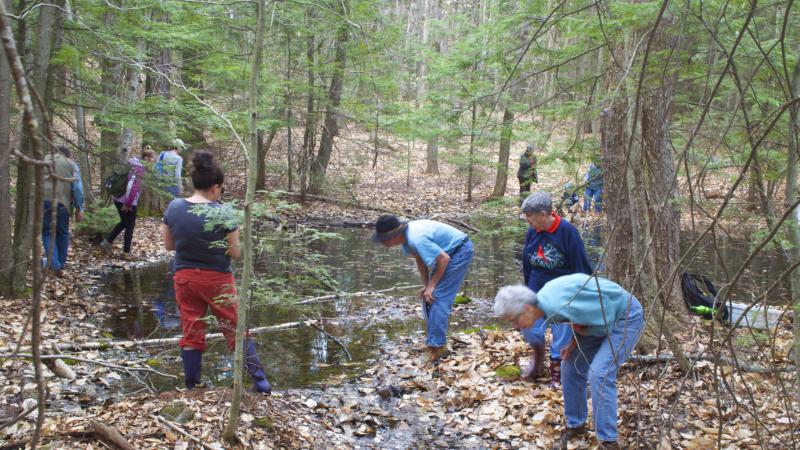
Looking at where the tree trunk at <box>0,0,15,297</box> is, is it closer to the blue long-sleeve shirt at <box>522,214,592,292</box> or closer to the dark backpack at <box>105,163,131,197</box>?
the dark backpack at <box>105,163,131,197</box>

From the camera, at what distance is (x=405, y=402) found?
5711 millimetres

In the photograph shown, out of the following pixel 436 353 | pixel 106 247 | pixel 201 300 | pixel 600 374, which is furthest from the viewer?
pixel 106 247

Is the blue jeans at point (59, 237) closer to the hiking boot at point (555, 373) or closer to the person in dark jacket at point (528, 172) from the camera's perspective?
the person in dark jacket at point (528, 172)

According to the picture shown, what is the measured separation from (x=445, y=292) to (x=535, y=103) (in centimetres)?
530

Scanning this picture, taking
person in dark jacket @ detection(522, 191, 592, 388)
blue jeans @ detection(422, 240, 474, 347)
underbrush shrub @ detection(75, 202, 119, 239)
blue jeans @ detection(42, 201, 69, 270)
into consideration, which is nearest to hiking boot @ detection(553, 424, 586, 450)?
person in dark jacket @ detection(522, 191, 592, 388)

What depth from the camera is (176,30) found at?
905cm

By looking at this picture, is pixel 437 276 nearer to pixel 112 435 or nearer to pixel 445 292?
pixel 445 292

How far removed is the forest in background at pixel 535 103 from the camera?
10.9ft

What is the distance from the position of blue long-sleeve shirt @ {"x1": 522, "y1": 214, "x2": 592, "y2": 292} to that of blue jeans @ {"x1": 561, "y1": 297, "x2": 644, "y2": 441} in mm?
1072

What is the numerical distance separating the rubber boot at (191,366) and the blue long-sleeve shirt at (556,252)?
323cm

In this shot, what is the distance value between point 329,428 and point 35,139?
3.87m

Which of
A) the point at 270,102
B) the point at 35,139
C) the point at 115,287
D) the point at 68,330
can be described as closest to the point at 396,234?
the point at 68,330

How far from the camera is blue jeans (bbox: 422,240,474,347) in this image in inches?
251

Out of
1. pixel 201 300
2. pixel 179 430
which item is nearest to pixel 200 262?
pixel 201 300
